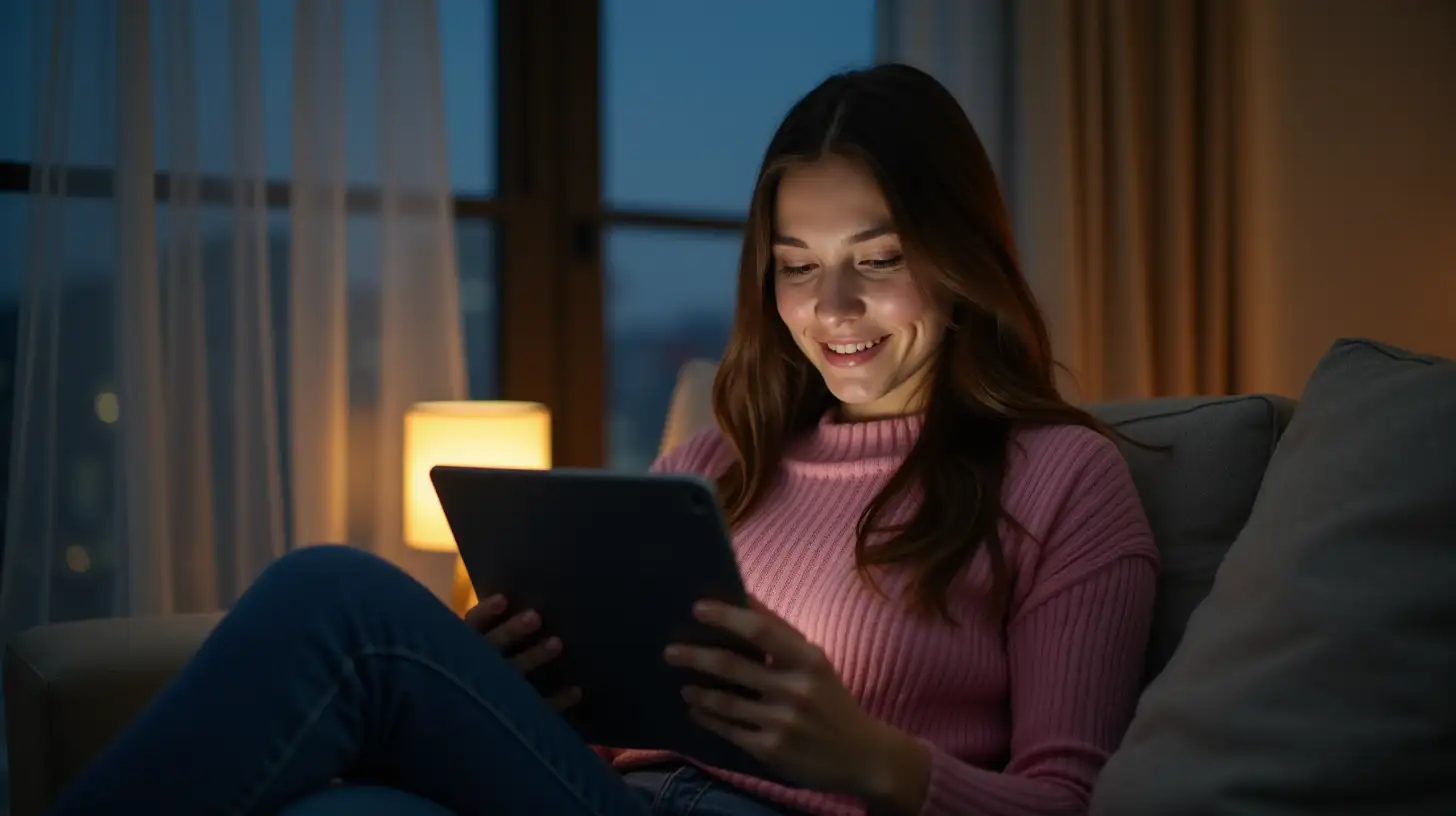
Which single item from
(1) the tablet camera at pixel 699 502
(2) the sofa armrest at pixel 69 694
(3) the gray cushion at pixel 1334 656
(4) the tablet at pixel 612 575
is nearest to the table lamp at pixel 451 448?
(2) the sofa armrest at pixel 69 694

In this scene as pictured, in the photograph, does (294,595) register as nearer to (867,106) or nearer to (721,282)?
(867,106)

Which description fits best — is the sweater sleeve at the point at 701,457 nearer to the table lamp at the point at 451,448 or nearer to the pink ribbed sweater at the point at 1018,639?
the pink ribbed sweater at the point at 1018,639

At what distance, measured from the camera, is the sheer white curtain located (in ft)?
7.62

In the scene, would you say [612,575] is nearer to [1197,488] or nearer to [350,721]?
[350,721]

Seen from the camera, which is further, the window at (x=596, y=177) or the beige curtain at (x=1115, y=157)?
the beige curtain at (x=1115, y=157)

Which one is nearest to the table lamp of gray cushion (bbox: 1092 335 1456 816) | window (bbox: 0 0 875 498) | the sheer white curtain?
the sheer white curtain

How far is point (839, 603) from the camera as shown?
4.22ft

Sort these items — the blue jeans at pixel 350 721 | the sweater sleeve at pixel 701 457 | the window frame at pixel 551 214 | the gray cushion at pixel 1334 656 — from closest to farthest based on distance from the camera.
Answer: the gray cushion at pixel 1334 656, the blue jeans at pixel 350 721, the sweater sleeve at pixel 701 457, the window frame at pixel 551 214

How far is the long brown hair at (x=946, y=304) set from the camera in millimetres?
1271

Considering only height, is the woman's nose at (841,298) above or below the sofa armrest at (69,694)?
above

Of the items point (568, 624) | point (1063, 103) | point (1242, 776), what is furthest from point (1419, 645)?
point (1063, 103)

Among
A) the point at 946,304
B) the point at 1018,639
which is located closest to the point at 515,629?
the point at 1018,639

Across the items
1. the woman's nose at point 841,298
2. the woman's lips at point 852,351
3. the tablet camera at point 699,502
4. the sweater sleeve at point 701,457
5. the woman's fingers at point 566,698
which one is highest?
the woman's nose at point 841,298

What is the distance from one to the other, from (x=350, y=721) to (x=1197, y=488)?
32.1 inches
